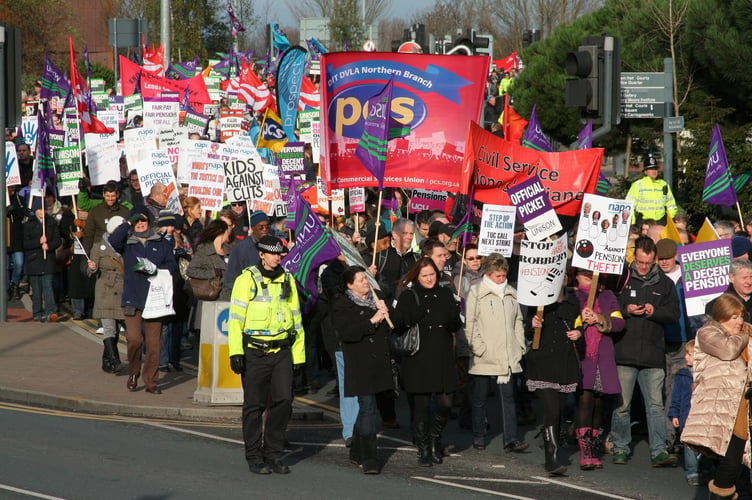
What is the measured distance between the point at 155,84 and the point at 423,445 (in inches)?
Answer: 656

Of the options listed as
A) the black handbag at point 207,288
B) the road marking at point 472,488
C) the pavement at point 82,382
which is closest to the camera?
the road marking at point 472,488

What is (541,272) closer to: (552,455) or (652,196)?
(552,455)

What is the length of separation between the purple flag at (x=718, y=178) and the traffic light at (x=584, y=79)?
164cm

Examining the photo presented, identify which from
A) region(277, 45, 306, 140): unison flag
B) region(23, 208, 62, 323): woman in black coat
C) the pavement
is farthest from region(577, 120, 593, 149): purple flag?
region(23, 208, 62, 323): woman in black coat

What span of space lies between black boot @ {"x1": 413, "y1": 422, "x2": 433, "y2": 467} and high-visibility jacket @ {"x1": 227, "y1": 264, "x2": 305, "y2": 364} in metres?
1.32

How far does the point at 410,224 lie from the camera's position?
43.3ft

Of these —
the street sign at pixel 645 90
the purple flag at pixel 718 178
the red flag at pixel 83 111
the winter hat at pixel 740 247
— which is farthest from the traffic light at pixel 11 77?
the winter hat at pixel 740 247

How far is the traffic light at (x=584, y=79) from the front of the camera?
14.1 m

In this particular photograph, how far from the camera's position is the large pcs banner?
13.4 metres

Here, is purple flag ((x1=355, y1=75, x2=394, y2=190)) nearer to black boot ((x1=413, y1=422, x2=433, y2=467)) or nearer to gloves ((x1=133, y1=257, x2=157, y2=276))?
gloves ((x1=133, y1=257, x2=157, y2=276))

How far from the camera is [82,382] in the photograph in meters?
13.9

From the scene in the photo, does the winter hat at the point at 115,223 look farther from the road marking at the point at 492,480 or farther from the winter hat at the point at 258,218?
the road marking at the point at 492,480

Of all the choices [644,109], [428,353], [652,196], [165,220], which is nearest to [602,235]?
[428,353]

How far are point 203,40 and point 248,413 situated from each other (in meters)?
47.6
